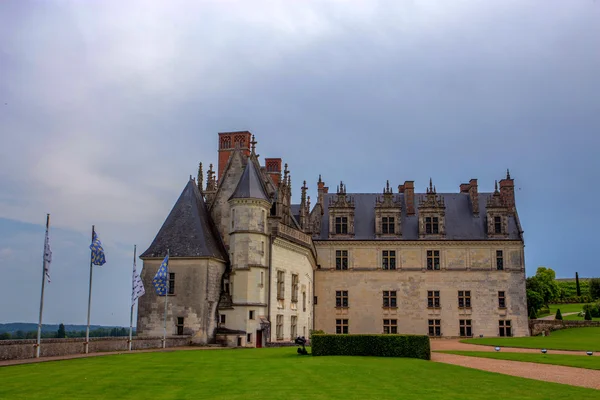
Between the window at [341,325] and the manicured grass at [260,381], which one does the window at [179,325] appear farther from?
the window at [341,325]

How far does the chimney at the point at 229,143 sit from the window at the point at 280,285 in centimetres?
909

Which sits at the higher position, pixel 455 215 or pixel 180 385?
pixel 455 215

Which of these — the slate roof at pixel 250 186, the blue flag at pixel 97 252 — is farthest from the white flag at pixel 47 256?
the slate roof at pixel 250 186

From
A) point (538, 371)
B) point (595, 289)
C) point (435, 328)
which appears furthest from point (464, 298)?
point (595, 289)

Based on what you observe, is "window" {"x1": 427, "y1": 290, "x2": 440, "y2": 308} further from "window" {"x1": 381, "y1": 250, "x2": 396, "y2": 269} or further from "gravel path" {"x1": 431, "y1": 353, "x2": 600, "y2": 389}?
"gravel path" {"x1": 431, "y1": 353, "x2": 600, "y2": 389}

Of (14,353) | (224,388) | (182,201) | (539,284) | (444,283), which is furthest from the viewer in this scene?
(539,284)

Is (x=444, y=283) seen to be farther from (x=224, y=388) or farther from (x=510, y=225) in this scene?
(x=224, y=388)

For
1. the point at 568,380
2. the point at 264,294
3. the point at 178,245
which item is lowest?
the point at 568,380

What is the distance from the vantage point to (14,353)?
69.1ft

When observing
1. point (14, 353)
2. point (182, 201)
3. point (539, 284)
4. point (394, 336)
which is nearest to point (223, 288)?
point (182, 201)

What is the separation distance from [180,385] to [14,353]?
8972mm

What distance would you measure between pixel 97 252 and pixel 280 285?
1527cm

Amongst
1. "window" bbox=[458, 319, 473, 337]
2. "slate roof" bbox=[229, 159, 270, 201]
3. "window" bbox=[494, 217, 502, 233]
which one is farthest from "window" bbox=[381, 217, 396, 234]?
"slate roof" bbox=[229, 159, 270, 201]

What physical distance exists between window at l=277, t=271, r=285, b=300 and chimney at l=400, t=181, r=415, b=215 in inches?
726
